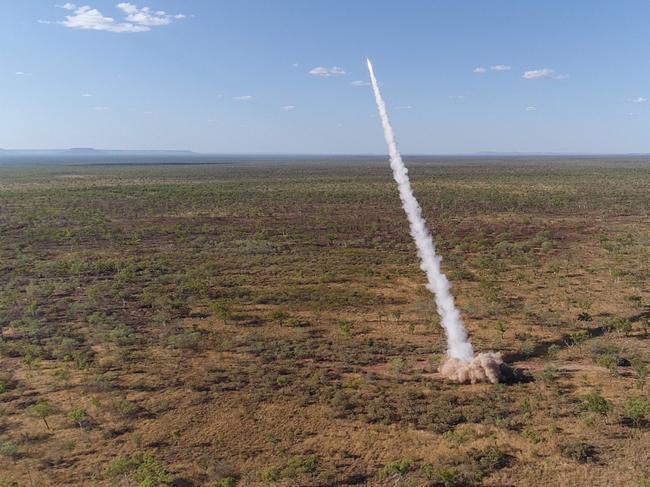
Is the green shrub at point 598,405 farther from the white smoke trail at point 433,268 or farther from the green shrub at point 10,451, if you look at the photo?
the green shrub at point 10,451

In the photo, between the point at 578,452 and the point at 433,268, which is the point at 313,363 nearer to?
the point at 433,268

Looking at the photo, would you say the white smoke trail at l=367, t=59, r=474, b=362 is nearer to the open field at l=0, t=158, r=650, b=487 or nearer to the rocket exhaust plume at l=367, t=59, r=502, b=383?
the rocket exhaust plume at l=367, t=59, r=502, b=383

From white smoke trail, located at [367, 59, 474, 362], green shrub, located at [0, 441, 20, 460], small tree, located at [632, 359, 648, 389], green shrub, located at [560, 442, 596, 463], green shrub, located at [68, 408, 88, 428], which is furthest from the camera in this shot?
white smoke trail, located at [367, 59, 474, 362]

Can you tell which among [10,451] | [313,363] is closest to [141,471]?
[10,451]

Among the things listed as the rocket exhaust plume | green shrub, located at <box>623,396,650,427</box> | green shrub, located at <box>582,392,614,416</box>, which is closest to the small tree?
green shrub, located at <box>623,396,650,427</box>

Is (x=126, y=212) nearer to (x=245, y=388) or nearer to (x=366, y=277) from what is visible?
(x=366, y=277)
